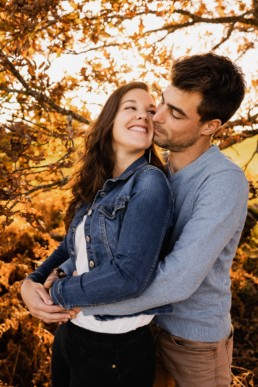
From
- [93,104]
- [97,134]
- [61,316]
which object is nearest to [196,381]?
[61,316]

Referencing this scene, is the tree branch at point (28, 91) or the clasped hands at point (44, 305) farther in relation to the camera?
the tree branch at point (28, 91)

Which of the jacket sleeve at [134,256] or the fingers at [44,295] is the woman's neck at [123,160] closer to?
the jacket sleeve at [134,256]

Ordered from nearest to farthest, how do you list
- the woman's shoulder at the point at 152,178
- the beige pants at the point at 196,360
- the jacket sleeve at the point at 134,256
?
the jacket sleeve at the point at 134,256, the woman's shoulder at the point at 152,178, the beige pants at the point at 196,360

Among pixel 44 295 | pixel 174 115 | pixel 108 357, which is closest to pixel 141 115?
pixel 174 115

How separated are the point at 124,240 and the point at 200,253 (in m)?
0.34

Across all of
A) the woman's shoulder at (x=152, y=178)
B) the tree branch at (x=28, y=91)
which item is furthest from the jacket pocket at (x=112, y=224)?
the tree branch at (x=28, y=91)

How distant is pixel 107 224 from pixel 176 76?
965 millimetres

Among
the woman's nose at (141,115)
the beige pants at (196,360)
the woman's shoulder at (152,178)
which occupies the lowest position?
the beige pants at (196,360)

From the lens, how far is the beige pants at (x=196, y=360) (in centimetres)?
208

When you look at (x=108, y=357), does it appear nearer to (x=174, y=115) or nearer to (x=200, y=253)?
(x=200, y=253)

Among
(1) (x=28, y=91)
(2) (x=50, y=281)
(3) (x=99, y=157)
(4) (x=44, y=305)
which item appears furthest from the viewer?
(1) (x=28, y=91)

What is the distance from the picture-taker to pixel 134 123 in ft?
7.26

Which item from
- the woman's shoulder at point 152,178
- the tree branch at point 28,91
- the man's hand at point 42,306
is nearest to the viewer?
the woman's shoulder at point 152,178

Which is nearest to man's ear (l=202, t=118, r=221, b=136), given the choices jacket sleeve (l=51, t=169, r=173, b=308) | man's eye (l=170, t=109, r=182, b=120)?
man's eye (l=170, t=109, r=182, b=120)
